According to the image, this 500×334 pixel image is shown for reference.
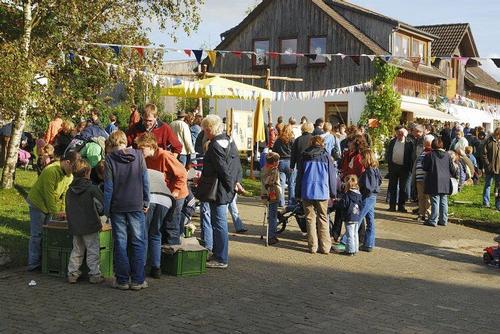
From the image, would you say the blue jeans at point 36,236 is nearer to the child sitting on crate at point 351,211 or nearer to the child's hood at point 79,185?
the child's hood at point 79,185

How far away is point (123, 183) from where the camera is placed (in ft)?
25.3

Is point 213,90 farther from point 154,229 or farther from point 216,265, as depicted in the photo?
point 154,229

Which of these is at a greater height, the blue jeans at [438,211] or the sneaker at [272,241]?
the blue jeans at [438,211]

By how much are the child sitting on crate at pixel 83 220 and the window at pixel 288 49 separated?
3052 centimetres

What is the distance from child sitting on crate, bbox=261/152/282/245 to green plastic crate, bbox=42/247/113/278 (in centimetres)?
324

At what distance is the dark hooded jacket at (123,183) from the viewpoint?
25.3ft

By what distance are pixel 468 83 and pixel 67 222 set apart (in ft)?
148

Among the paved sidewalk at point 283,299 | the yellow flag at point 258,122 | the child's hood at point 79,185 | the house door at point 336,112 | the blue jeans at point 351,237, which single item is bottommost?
the paved sidewalk at point 283,299

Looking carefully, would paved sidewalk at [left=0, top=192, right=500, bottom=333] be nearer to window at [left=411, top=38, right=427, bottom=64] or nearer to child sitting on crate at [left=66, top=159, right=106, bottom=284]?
child sitting on crate at [left=66, top=159, right=106, bottom=284]

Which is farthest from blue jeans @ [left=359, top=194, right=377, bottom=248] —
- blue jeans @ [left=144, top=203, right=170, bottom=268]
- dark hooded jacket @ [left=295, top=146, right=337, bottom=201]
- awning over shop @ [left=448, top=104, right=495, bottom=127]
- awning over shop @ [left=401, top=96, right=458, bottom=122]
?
awning over shop @ [left=448, top=104, right=495, bottom=127]

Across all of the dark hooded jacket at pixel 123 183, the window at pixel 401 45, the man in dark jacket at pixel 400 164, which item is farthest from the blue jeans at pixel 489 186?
the window at pixel 401 45

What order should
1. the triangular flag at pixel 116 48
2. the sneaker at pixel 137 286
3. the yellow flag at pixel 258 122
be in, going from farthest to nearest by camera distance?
the yellow flag at pixel 258 122, the triangular flag at pixel 116 48, the sneaker at pixel 137 286

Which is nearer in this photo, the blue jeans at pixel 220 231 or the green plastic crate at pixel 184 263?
the green plastic crate at pixel 184 263

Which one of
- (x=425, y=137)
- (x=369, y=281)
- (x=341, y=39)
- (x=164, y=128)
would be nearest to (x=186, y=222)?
(x=164, y=128)
